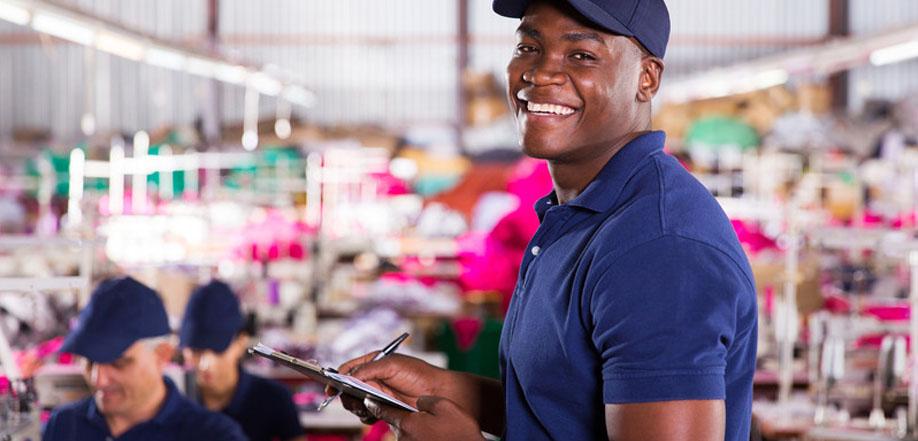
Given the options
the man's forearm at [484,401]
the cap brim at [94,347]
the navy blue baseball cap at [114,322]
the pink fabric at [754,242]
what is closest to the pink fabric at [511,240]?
the pink fabric at [754,242]

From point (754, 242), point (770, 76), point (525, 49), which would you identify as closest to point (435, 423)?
point (525, 49)

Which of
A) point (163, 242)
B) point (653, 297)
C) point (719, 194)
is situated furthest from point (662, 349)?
point (719, 194)

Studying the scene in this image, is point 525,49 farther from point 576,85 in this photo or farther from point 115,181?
point 115,181

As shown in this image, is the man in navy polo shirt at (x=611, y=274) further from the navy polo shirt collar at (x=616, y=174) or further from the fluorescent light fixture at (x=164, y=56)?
the fluorescent light fixture at (x=164, y=56)

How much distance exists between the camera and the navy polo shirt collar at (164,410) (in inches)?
126

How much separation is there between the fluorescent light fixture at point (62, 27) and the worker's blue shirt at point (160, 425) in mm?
1899

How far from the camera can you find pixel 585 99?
5.40 feet

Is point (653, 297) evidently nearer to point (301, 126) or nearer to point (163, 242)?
point (163, 242)

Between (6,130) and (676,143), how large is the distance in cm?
895

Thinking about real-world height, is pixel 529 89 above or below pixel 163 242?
above

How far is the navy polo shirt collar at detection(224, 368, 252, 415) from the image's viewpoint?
173 inches

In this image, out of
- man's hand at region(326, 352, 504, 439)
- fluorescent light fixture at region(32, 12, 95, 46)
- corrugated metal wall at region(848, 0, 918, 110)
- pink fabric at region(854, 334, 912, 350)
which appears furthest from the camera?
corrugated metal wall at region(848, 0, 918, 110)

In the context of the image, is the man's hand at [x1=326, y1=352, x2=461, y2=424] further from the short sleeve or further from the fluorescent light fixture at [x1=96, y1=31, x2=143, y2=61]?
the fluorescent light fixture at [x1=96, y1=31, x2=143, y2=61]

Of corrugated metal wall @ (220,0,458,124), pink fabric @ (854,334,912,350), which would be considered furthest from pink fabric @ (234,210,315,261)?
corrugated metal wall @ (220,0,458,124)
